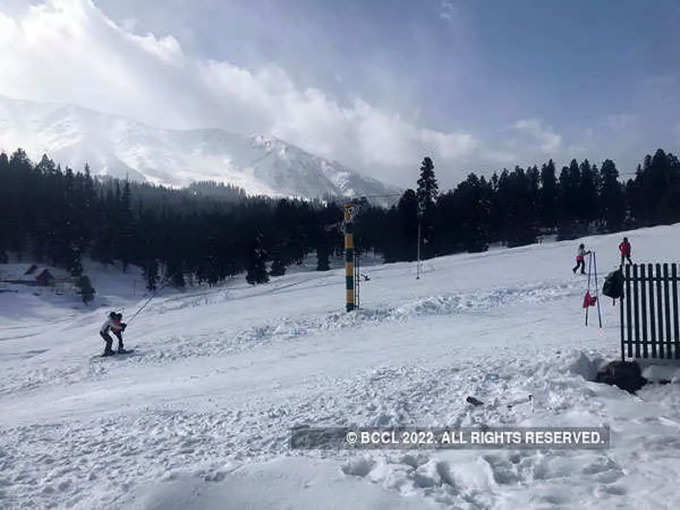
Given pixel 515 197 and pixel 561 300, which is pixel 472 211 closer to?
pixel 515 197

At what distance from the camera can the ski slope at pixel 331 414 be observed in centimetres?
450

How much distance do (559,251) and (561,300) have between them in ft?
65.3

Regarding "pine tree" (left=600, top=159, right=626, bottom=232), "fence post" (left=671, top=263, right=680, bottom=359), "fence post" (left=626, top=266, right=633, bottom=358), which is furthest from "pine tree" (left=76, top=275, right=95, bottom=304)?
"pine tree" (left=600, top=159, right=626, bottom=232)

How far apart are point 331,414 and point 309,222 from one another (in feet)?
213

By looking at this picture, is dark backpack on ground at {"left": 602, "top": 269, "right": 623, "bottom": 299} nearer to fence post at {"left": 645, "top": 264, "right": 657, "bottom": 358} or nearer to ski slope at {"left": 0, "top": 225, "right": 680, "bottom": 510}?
fence post at {"left": 645, "top": 264, "right": 657, "bottom": 358}

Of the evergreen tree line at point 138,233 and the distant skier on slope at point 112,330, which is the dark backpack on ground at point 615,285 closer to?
the distant skier on slope at point 112,330

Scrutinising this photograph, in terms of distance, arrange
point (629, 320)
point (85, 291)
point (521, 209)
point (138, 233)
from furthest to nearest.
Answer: point (138, 233) → point (521, 209) → point (85, 291) → point (629, 320)

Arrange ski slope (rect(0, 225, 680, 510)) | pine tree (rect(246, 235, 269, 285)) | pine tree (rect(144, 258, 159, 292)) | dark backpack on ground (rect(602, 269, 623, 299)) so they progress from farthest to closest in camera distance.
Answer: pine tree (rect(144, 258, 159, 292)) → pine tree (rect(246, 235, 269, 285)) → dark backpack on ground (rect(602, 269, 623, 299)) → ski slope (rect(0, 225, 680, 510))

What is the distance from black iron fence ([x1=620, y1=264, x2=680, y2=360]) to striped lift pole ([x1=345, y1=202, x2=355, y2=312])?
407 inches

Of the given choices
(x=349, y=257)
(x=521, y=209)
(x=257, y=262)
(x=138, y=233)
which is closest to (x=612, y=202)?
(x=521, y=209)

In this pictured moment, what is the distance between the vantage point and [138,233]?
79.2 m

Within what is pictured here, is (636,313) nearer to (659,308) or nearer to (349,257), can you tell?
(659,308)

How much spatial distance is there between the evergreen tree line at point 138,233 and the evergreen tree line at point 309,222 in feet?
0.57

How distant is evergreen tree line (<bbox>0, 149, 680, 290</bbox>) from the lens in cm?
6156
